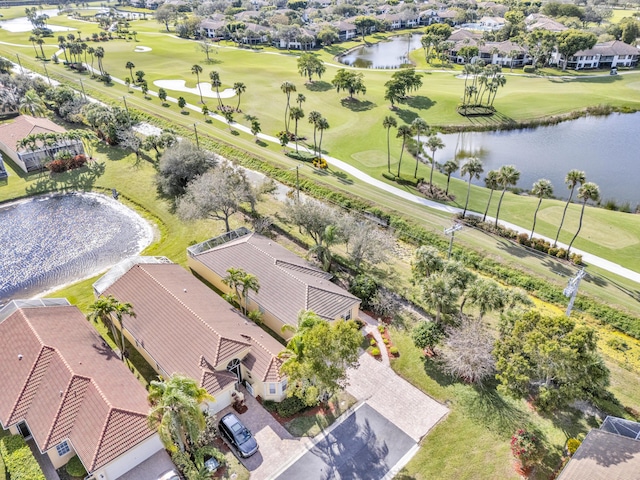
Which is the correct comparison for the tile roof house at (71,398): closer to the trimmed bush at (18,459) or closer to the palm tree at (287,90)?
the trimmed bush at (18,459)

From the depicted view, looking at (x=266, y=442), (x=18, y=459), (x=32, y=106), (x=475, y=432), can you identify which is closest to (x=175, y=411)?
(x=266, y=442)

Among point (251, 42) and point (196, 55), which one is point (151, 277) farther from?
point (251, 42)

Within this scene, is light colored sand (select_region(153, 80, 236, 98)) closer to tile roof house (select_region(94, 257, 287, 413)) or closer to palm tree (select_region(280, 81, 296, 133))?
palm tree (select_region(280, 81, 296, 133))

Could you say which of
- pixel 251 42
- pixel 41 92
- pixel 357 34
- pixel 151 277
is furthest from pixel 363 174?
pixel 357 34

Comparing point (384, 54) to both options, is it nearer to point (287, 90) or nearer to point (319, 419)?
point (287, 90)

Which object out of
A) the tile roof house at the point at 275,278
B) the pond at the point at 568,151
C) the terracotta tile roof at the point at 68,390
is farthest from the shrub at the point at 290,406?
the pond at the point at 568,151

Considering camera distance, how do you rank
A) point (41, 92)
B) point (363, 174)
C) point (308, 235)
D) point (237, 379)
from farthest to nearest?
1. point (41, 92)
2. point (363, 174)
3. point (308, 235)
4. point (237, 379)

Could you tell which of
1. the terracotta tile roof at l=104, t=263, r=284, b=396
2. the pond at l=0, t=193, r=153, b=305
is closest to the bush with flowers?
the terracotta tile roof at l=104, t=263, r=284, b=396
